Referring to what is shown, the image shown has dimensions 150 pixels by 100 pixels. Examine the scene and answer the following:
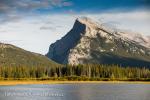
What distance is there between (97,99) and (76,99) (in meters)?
4.42

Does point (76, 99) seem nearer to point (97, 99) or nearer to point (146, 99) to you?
point (97, 99)

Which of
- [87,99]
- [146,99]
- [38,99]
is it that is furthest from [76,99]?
[146,99]

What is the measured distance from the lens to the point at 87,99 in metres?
73.1

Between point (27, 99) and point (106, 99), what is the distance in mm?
15817

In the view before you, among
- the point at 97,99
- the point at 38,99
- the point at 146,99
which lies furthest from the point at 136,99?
the point at 38,99

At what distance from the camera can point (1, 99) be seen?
71.7 metres

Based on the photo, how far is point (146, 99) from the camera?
7281 cm

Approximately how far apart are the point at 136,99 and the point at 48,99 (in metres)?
17.8

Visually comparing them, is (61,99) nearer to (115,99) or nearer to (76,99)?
(76,99)

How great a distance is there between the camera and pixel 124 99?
72375 mm

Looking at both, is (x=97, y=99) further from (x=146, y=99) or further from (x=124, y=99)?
(x=146, y=99)

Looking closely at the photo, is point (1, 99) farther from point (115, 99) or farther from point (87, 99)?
point (115, 99)

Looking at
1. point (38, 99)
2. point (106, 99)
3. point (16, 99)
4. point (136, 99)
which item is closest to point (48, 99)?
point (38, 99)

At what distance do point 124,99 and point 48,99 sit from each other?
15.3 meters
